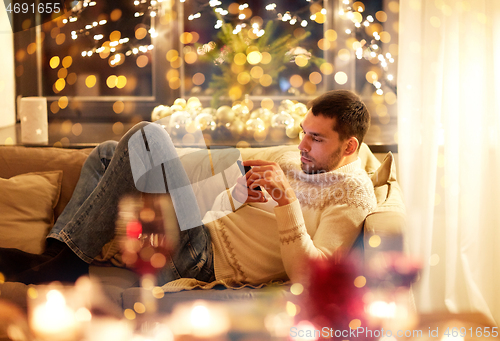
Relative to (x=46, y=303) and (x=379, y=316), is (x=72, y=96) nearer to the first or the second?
(x=46, y=303)

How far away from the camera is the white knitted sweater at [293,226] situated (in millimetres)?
1069

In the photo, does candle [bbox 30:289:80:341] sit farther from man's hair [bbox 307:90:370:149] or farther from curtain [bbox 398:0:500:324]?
curtain [bbox 398:0:500:324]

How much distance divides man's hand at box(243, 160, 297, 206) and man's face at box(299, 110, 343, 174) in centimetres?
19

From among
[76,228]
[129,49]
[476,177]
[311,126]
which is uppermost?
[129,49]

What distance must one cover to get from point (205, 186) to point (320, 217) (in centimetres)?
55

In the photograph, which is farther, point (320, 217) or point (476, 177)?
point (476, 177)

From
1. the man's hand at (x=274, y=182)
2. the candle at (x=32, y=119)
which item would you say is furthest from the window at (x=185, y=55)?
the man's hand at (x=274, y=182)

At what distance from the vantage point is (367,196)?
116 centimetres

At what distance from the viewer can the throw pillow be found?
4.33 ft

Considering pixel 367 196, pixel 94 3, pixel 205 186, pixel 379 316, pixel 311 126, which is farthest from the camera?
pixel 94 3

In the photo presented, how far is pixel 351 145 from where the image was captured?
50.8 inches

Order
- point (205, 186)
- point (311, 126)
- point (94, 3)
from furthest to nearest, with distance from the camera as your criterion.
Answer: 1. point (94, 3)
2. point (205, 186)
3. point (311, 126)

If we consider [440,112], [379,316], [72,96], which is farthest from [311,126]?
[72,96]

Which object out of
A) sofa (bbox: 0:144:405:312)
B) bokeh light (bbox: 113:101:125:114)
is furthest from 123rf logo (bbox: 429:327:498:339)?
bokeh light (bbox: 113:101:125:114)
